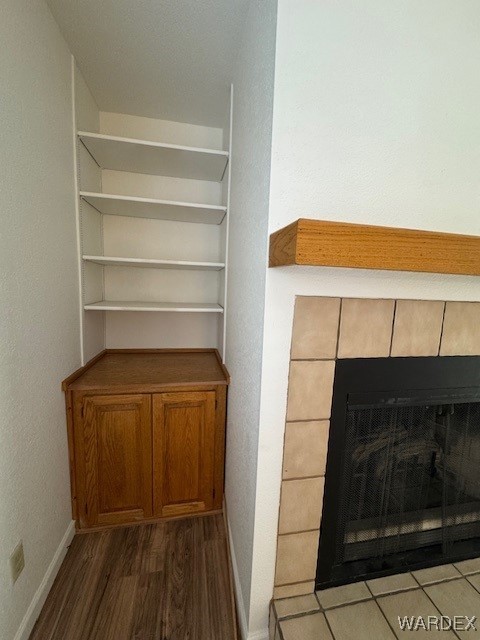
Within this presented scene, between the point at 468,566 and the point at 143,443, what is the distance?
5.15 feet

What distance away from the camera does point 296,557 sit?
0.98 meters

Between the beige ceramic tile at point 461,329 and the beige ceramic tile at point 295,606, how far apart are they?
40.1 inches

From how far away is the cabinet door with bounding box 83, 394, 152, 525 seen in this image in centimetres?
139

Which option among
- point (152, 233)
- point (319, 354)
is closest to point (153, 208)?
point (152, 233)

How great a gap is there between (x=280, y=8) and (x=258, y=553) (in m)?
1.68

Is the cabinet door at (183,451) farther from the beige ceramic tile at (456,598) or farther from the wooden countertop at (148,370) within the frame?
the beige ceramic tile at (456,598)

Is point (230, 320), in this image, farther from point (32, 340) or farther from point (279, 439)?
point (32, 340)

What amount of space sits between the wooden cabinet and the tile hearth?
28.3 inches

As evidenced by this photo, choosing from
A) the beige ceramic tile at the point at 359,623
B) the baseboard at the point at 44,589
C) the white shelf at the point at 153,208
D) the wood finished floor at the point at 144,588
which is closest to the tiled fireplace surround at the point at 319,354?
the beige ceramic tile at the point at 359,623

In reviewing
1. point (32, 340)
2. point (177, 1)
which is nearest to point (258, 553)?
point (32, 340)

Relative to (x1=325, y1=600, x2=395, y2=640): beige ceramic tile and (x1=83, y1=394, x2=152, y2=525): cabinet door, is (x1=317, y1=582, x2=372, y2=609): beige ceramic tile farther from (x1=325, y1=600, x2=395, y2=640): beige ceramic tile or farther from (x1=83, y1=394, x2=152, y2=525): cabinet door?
(x1=83, y1=394, x2=152, y2=525): cabinet door

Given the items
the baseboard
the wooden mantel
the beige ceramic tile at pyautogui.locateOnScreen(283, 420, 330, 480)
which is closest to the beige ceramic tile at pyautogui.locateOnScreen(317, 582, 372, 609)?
the beige ceramic tile at pyautogui.locateOnScreen(283, 420, 330, 480)

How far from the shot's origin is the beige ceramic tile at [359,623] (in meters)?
0.88

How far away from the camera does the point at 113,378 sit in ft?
4.85
